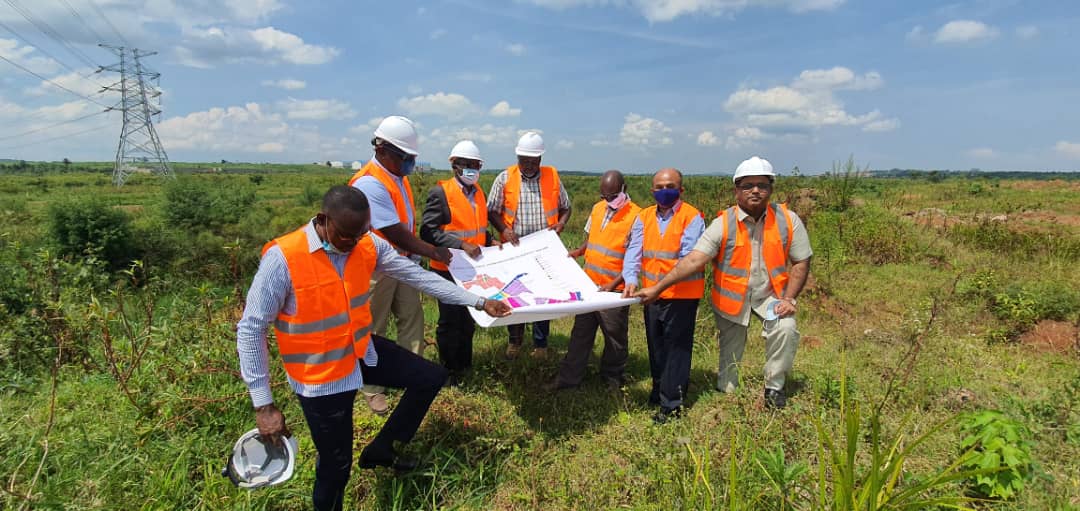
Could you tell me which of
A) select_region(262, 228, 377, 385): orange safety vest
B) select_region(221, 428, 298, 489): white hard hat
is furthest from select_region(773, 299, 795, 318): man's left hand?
select_region(221, 428, 298, 489): white hard hat

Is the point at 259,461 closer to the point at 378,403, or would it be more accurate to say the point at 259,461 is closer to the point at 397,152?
the point at 378,403

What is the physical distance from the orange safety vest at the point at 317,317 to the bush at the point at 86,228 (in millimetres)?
8667

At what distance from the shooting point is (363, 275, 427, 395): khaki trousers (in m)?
3.99

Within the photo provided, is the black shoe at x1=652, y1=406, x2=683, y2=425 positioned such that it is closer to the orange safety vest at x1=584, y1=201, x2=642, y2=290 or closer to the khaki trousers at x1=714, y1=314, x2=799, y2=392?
the khaki trousers at x1=714, y1=314, x2=799, y2=392

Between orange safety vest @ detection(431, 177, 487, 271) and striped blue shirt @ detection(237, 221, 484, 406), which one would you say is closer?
striped blue shirt @ detection(237, 221, 484, 406)

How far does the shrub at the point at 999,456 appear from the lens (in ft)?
8.16

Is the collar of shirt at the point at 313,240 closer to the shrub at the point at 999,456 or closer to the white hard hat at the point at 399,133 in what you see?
the white hard hat at the point at 399,133

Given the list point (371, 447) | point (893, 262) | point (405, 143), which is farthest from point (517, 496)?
point (893, 262)

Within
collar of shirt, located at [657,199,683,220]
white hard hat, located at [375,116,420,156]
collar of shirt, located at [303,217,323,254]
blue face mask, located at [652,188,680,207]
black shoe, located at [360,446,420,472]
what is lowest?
black shoe, located at [360,446,420,472]

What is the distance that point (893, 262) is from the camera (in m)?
9.09

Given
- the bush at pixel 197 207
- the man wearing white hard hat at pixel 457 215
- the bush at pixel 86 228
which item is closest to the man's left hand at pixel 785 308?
the man wearing white hard hat at pixel 457 215

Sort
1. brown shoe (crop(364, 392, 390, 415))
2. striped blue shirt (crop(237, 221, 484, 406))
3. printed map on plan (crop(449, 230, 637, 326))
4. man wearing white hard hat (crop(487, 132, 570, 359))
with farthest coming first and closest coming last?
man wearing white hard hat (crop(487, 132, 570, 359)) < brown shoe (crop(364, 392, 390, 415)) < printed map on plan (crop(449, 230, 637, 326)) < striped blue shirt (crop(237, 221, 484, 406))

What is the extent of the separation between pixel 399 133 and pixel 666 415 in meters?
3.07

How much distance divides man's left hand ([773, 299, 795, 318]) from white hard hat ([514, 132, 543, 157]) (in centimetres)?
252
